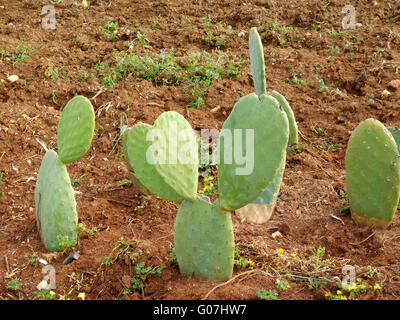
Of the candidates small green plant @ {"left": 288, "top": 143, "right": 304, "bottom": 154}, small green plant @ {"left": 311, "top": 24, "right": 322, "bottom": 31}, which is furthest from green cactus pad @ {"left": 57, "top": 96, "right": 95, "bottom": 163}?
small green plant @ {"left": 311, "top": 24, "right": 322, "bottom": 31}

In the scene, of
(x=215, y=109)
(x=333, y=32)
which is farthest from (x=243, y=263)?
(x=333, y=32)

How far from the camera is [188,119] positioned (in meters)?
3.86

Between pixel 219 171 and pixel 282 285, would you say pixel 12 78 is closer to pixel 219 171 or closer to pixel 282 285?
pixel 219 171

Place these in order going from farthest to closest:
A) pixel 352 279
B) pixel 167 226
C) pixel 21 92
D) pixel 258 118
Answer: pixel 21 92 < pixel 167 226 < pixel 352 279 < pixel 258 118

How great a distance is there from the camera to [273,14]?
561cm

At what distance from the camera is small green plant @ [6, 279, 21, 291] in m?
2.38

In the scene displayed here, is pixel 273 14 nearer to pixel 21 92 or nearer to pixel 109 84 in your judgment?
pixel 109 84

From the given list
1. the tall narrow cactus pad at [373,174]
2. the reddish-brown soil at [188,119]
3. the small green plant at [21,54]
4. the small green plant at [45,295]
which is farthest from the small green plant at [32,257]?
the small green plant at [21,54]

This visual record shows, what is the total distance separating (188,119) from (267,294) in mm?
1854

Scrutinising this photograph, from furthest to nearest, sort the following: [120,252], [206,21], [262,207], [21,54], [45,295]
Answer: [206,21], [21,54], [262,207], [120,252], [45,295]

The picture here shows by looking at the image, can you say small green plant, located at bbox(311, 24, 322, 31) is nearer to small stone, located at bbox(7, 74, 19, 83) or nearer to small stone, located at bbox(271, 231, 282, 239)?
small stone, located at bbox(7, 74, 19, 83)

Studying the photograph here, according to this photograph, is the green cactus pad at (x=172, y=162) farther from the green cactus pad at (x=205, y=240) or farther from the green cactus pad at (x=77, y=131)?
the green cactus pad at (x=77, y=131)
